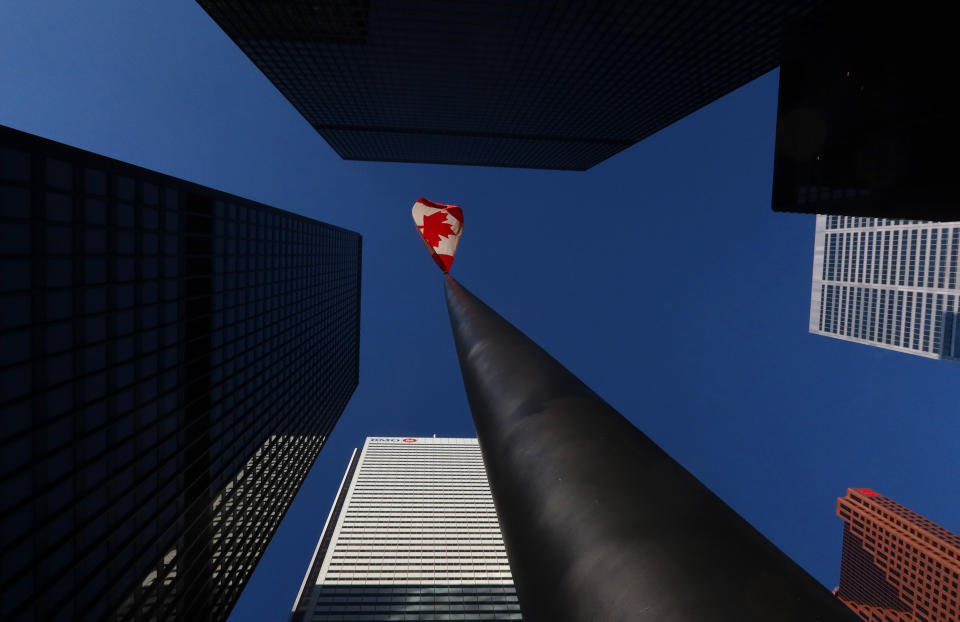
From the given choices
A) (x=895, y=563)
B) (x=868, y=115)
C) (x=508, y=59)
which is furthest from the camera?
(x=895, y=563)

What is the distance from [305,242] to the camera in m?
91.2

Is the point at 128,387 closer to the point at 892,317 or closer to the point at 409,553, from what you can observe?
the point at 409,553

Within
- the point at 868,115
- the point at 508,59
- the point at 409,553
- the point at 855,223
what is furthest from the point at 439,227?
the point at 855,223

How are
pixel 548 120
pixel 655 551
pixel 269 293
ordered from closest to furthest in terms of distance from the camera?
pixel 655 551, pixel 269 293, pixel 548 120

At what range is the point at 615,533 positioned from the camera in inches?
108

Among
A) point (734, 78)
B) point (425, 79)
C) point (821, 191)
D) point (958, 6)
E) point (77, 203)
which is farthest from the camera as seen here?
point (425, 79)

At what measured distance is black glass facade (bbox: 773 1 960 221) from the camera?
1281cm

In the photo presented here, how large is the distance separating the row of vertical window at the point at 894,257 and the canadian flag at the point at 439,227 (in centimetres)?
16839

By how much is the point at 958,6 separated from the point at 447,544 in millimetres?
147694

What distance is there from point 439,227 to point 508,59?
226 ft

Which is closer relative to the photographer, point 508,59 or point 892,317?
point 508,59

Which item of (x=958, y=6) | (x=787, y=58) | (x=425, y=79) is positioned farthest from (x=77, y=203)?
(x=425, y=79)

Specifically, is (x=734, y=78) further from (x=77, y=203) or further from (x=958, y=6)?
(x=77, y=203)

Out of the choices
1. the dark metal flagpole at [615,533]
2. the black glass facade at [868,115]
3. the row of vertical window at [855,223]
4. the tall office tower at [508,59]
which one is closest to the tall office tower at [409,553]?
the tall office tower at [508,59]
